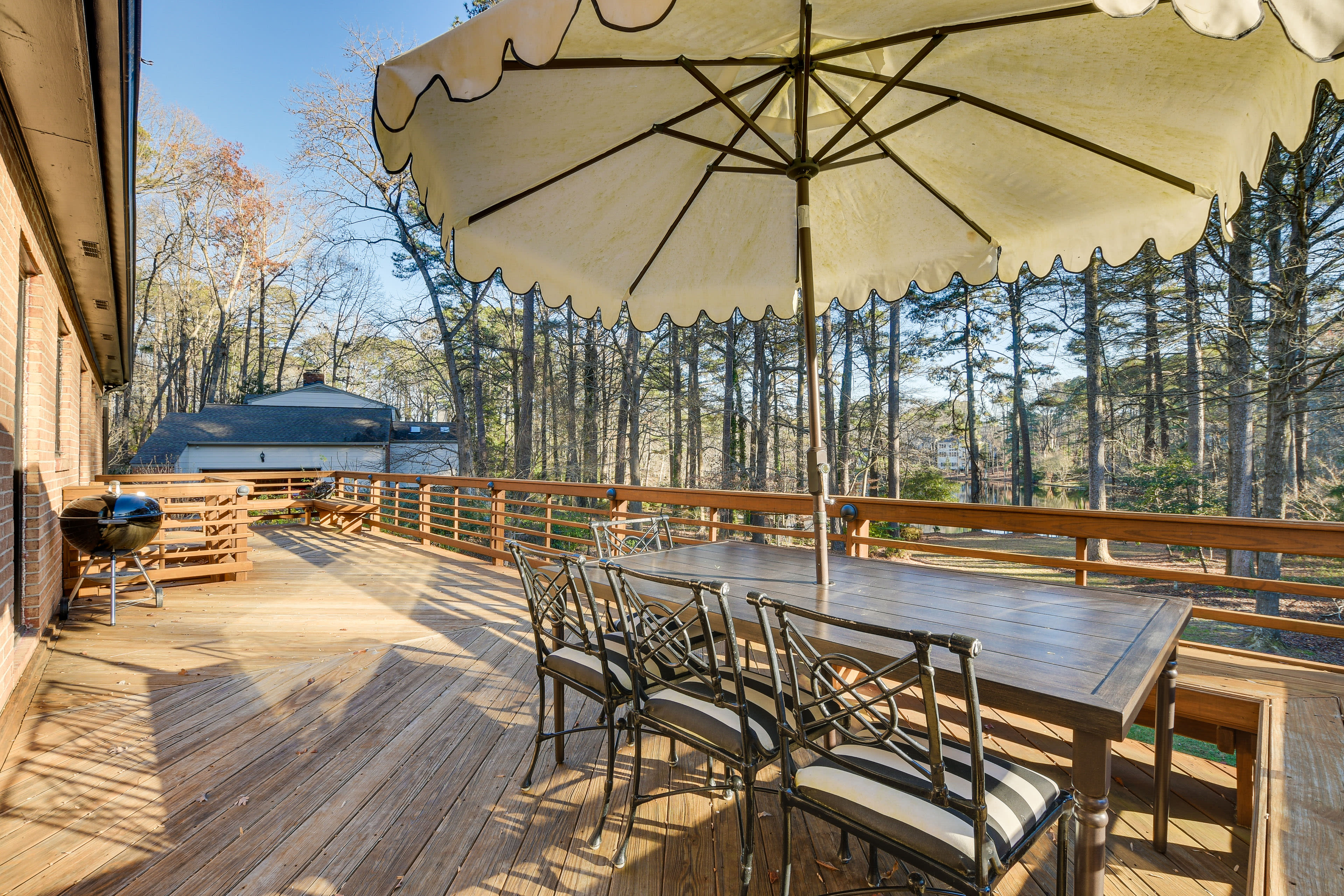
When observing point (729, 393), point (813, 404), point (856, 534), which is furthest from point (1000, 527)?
point (729, 393)

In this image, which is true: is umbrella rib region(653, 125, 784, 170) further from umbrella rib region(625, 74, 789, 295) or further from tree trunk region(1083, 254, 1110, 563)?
tree trunk region(1083, 254, 1110, 563)

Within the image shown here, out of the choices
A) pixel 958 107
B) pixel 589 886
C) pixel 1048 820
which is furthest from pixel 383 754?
pixel 958 107

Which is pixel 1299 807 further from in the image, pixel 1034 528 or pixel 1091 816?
pixel 1034 528

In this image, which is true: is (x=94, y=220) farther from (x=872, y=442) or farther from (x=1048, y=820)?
(x=872, y=442)

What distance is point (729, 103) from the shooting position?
193cm

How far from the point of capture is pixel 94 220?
11.8ft

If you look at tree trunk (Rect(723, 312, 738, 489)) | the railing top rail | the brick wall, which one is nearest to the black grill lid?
the brick wall

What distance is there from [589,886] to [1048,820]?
1.21 m

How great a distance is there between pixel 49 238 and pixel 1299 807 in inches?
249

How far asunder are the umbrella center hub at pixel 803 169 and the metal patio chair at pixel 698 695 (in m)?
1.40

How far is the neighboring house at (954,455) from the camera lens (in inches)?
648

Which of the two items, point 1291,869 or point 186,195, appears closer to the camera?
point 1291,869

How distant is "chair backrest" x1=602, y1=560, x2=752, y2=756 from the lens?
156 centimetres

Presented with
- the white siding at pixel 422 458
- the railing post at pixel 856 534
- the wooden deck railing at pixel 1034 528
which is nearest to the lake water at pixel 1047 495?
the wooden deck railing at pixel 1034 528
